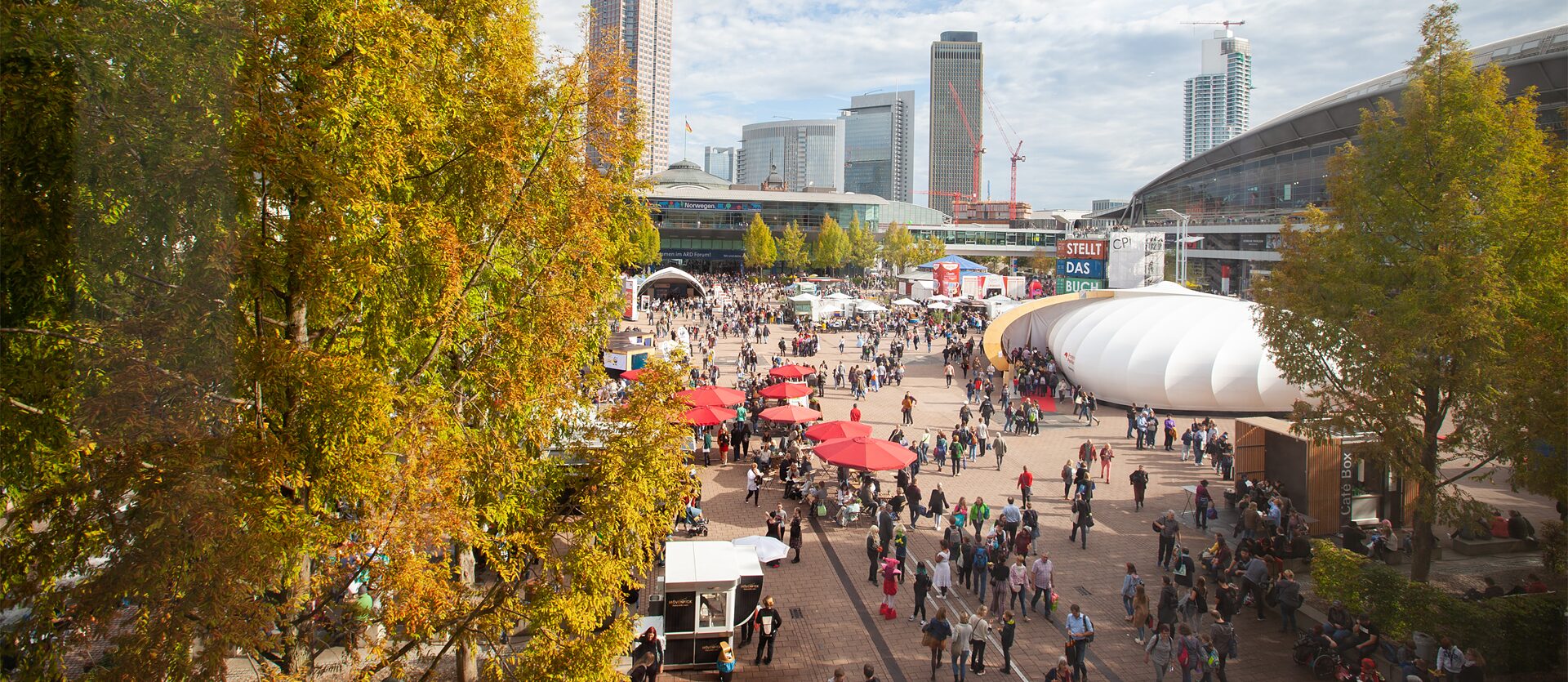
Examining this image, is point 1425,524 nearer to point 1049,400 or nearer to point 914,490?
point 914,490

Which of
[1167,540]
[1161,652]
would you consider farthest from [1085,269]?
[1161,652]

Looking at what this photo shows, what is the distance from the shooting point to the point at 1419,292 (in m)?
11.2

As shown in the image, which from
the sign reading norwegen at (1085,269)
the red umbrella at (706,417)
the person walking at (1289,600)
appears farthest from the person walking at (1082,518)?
the sign reading norwegen at (1085,269)

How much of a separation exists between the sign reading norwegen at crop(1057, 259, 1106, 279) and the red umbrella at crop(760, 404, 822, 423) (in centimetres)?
2807

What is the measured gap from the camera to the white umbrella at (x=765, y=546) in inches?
518

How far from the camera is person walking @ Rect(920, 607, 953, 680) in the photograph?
34.6ft

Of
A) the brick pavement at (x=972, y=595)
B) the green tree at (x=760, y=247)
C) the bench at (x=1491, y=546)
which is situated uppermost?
the green tree at (x=760, y=247)

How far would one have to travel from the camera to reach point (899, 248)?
309 ft

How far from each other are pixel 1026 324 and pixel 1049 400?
7.70 metres

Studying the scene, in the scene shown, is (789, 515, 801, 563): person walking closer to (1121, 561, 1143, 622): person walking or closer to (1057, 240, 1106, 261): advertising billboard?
(1121, 561, 1143, 622): person walking

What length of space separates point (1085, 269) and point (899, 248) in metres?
49.9

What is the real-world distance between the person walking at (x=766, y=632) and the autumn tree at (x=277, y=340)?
5715 mm

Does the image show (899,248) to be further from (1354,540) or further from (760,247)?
(1354,540)

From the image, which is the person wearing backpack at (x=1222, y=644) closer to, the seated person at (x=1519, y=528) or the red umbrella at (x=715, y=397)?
the seated person at (x=1519, y=528)
